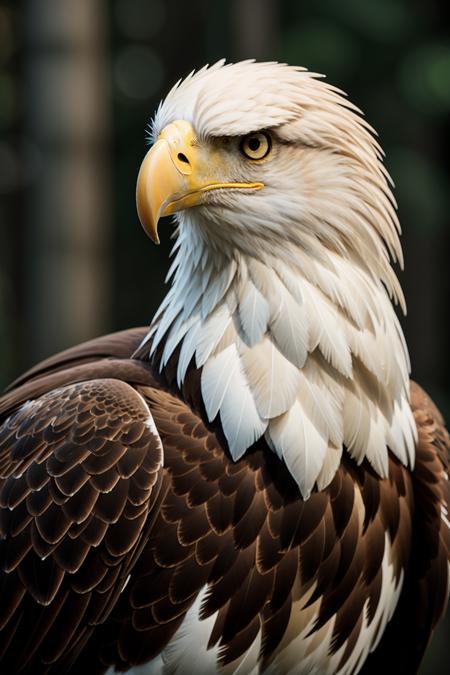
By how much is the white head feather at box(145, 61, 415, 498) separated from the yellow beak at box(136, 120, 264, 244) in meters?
0.03

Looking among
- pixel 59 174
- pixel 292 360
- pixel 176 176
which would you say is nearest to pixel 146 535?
pixel 292 360

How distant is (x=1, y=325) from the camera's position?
782 centimetres

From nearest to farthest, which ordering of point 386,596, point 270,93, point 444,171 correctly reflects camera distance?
point 270,93, point 386,596, point 444,171

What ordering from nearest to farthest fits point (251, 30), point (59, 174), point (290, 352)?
point (290, 352)
point (251, 30)
point (59, 174)

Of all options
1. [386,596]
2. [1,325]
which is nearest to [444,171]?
[1,325]

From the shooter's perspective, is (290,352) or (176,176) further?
(290,352)

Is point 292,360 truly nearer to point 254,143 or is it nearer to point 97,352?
point 254,143

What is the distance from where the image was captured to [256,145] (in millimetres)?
3070

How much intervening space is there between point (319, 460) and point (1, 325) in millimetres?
5006

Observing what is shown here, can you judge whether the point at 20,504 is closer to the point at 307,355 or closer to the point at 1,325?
the point at 307,355

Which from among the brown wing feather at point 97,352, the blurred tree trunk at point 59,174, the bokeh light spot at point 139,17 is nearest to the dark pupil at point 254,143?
the brown wing feather at point 97,352

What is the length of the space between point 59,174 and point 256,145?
123 inches

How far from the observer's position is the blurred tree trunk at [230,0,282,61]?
230 inches

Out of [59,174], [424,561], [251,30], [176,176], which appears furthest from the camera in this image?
[59,174]
